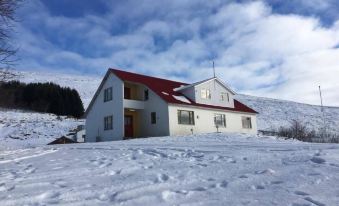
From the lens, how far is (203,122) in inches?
1341

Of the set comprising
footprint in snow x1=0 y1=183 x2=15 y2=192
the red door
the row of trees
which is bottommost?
footprint in snow x1=0 y1=183 x2=15 y2=192

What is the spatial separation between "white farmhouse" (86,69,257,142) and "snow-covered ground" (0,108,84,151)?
1376 centimetres

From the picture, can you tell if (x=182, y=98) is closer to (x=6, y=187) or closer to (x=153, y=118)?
(x=153, y=118)

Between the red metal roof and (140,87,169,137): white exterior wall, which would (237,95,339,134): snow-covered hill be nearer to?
the red metal roof

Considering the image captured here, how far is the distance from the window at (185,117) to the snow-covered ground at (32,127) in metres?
19.7

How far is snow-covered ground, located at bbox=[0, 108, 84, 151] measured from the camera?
161 feet

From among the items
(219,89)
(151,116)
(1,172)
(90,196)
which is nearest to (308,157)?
(90,196)

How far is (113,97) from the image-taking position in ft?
110

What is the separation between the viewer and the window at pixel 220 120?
1399 inches

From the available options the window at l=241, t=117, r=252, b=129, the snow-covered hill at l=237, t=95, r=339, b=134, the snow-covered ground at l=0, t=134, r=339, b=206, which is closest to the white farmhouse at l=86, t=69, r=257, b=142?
the window at l=241, t=117, r=252, b=129

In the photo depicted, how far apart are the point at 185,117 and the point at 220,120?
192 inches

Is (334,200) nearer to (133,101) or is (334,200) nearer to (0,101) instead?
(0,101)

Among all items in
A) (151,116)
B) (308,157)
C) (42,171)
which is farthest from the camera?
(151,116)

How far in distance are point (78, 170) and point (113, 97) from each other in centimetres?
2247
